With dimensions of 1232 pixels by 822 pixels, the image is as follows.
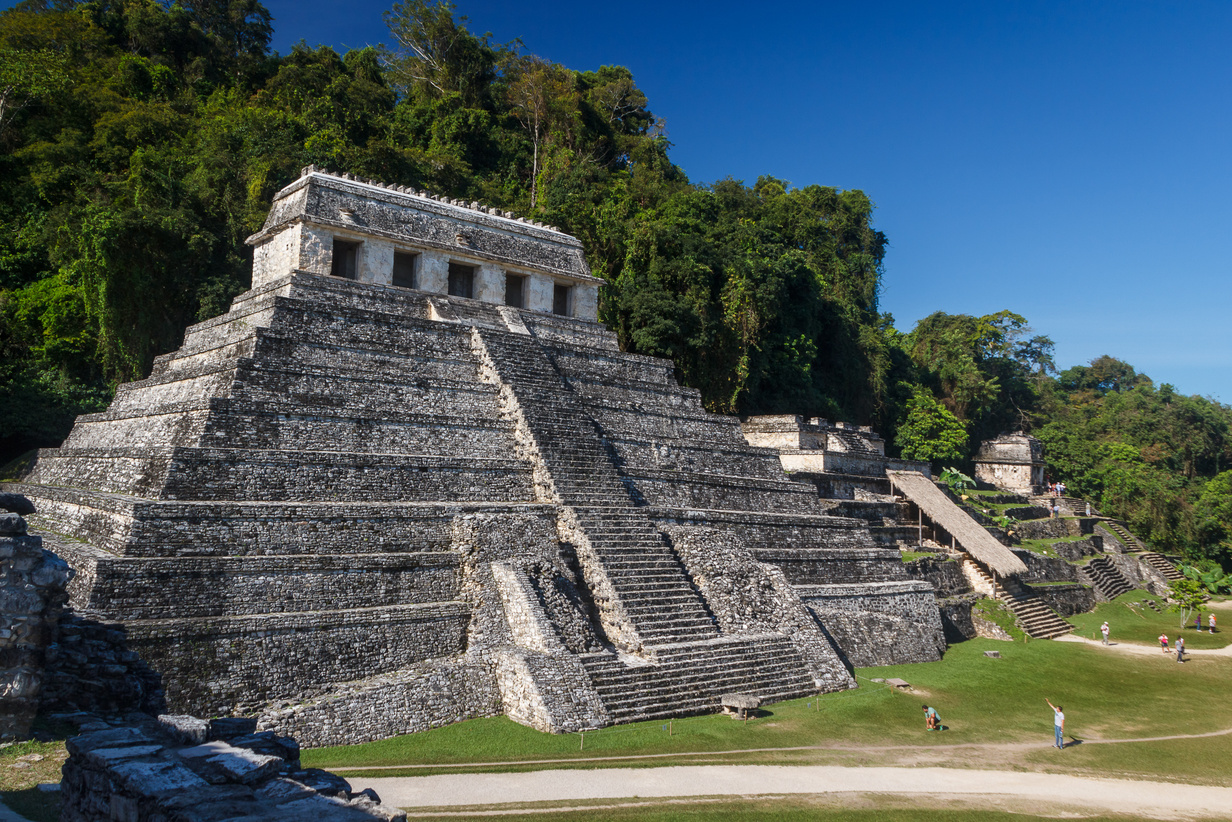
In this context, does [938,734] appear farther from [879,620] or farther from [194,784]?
[194,784]

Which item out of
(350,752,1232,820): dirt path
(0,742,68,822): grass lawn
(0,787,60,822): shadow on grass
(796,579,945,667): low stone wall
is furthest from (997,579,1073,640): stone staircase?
(0,787,60,822): shadow on grass

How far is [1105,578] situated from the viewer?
31.4m

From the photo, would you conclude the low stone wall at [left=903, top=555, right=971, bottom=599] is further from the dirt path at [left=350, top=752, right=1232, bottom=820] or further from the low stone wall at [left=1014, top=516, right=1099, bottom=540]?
the dirt path at [left=350, top=752, right=1232, bottom=820]

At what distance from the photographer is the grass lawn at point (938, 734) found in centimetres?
995

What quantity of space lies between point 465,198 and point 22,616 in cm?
2943

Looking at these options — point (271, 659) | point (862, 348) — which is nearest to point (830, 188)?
point (862, 348)

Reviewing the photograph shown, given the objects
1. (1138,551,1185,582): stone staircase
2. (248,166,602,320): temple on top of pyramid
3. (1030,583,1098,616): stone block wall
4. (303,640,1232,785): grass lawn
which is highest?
(248,166,602,320): temple on top of pyramid

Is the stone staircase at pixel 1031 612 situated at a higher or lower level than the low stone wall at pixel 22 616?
lower

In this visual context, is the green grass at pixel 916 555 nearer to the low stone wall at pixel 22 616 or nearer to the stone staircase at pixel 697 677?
the stone staircase at pixel 697 677

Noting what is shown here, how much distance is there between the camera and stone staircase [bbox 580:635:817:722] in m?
11.6

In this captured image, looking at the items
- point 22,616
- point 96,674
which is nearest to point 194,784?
point 22,616

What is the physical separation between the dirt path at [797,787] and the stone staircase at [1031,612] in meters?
12.5

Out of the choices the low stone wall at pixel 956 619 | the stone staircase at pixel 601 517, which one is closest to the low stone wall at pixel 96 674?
the stone staircase at pixel 601 517

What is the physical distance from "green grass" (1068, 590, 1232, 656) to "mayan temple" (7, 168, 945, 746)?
962 cm
